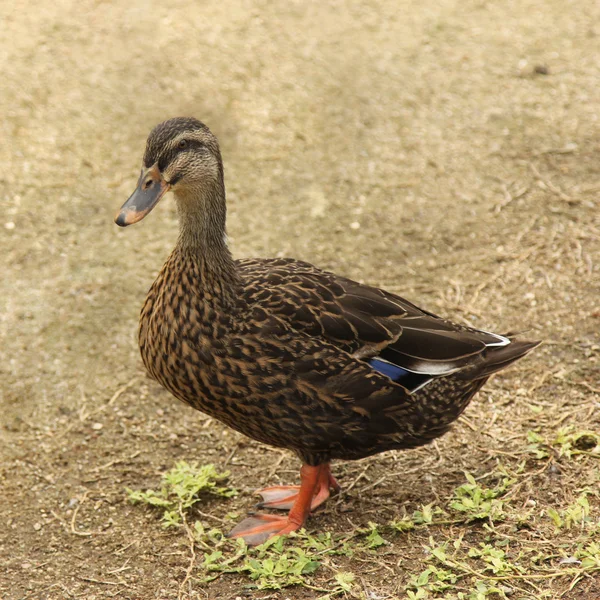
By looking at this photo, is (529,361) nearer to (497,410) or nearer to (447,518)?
(497,410)

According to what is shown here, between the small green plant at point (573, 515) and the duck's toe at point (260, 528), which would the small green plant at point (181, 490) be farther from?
the small green plant at point (573, 515)

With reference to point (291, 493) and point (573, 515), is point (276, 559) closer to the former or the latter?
point (291, 493)

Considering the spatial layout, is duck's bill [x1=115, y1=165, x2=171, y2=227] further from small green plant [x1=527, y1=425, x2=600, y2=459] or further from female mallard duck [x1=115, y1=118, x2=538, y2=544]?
small green plant [x1=527, y1=425, x2=600, y2=459]

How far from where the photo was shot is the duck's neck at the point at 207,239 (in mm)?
4059

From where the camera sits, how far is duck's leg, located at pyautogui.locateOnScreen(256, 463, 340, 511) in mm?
4340

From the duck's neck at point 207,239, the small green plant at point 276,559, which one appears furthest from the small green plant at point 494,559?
the duck's neck at point 207,239

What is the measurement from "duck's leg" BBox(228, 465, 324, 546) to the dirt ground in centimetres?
13

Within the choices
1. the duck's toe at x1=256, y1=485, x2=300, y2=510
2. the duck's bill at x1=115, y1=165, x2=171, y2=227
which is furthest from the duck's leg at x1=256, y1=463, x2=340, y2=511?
the duck's bill at x1=115, y1=165, x2=171, y2=227

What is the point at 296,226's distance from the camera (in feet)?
20.3

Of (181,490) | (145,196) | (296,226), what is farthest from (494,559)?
(296,226)

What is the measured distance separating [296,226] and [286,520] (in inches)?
98.1

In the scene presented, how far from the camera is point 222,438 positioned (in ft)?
16.0

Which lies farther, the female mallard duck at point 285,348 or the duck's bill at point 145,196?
the female mallard duck at point 285,348

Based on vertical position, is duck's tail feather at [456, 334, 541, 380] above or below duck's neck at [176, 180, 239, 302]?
below
